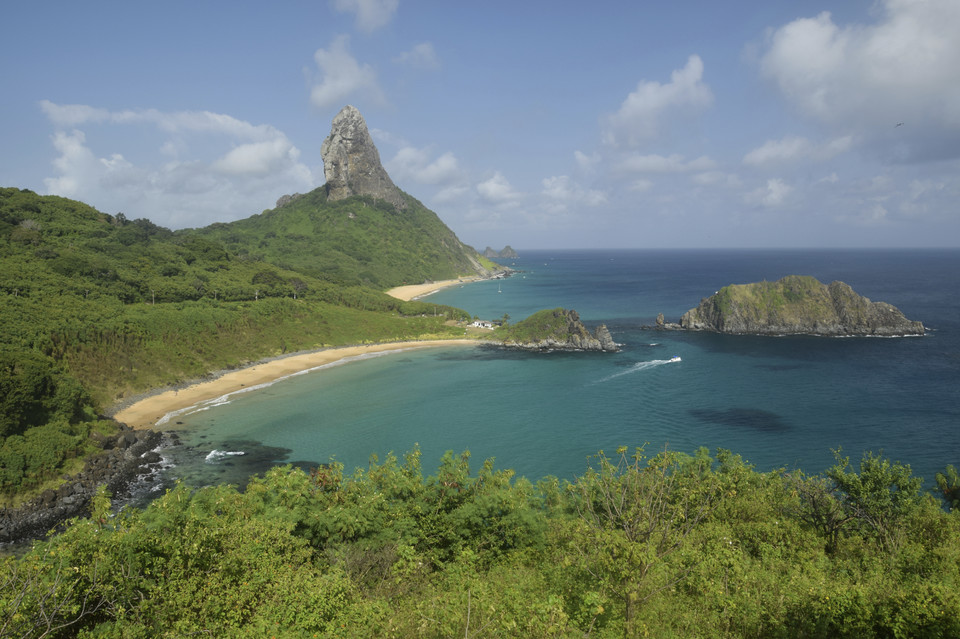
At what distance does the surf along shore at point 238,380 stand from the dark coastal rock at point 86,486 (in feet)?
21.0

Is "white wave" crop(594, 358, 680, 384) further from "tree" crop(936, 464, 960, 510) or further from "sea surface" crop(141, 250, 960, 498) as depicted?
"tree" crop(936, 464, 960, 510)

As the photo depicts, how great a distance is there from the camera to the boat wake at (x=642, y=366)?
7762 cm

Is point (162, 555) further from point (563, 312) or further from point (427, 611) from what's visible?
point (563, 312)

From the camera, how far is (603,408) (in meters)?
62.9

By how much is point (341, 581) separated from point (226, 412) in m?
57.2

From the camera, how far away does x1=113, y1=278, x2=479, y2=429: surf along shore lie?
60.7 meters

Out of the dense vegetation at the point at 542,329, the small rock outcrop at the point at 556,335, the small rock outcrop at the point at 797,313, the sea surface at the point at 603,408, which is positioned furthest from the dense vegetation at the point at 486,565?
the small rock outcrop at the point at 797,313

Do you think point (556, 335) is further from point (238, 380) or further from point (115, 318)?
point (115, 318)

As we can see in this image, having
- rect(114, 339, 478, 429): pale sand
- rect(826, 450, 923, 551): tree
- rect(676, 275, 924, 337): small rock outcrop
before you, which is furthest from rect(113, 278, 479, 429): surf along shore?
rect(826, 450, 923, 551): tree

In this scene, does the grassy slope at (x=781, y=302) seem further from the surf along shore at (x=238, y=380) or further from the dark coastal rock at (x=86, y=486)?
the dark coastal rock at (x=86, y=486)

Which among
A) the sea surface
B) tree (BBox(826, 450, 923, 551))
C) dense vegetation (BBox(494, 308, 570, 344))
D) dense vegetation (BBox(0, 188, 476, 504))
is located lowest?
the sea surface

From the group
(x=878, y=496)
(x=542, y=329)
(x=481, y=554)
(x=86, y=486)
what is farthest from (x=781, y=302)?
(x=86, y=486)

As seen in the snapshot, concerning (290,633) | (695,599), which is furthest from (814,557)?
(290,633)

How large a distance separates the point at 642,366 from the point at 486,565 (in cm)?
6732
